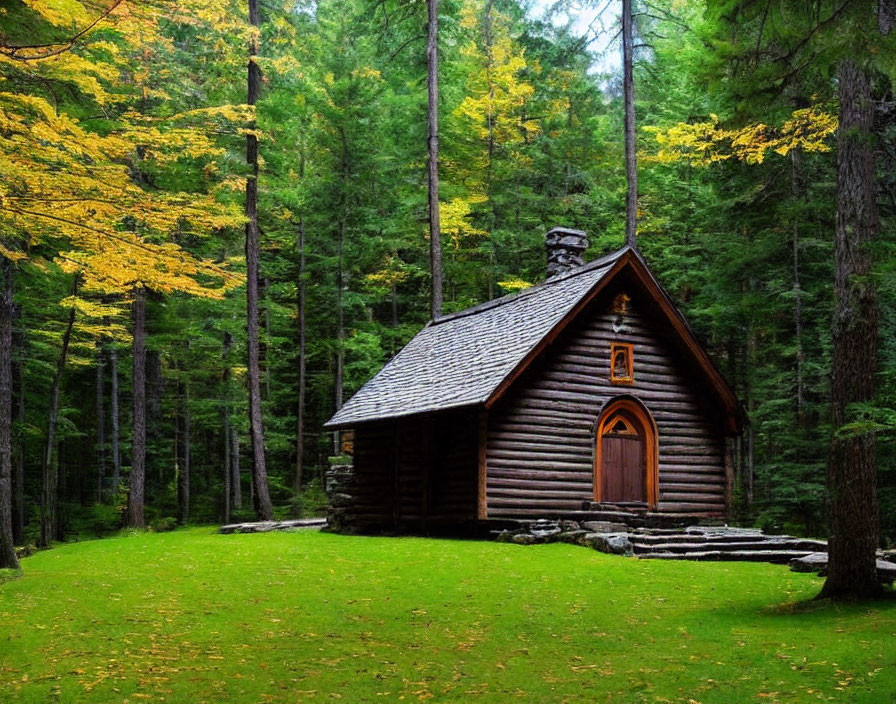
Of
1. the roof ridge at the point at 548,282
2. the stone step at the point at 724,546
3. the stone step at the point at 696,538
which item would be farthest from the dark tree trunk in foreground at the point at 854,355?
the roof ridge at the point at 548,282

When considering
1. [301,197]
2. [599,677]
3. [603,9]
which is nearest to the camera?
[599,677]

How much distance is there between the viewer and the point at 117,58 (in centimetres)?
2009

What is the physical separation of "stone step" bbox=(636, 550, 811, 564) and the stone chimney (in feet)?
32.7

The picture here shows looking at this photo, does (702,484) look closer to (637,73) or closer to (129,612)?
(129,612)

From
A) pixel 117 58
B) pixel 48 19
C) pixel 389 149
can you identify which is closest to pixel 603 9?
pixel 389 149

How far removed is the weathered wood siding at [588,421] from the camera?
18.8 metres

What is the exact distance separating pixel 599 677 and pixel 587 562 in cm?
740

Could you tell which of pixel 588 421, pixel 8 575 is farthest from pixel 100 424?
pixel 8 575

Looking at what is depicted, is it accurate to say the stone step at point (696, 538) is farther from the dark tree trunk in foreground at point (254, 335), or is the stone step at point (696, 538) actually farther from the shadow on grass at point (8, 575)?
the dark tree trunk in foreground at point (254, 335)

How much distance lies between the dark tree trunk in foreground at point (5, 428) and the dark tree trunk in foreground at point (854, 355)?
11.1 m

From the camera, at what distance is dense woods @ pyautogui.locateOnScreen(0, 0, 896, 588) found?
10.1m

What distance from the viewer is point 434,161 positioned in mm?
27969

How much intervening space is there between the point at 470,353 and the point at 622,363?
3.56 m

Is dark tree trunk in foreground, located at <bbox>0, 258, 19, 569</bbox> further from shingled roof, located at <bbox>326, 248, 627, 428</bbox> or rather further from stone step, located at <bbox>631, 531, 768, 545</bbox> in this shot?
stone step, located at <bbox>631, 531, 768, 545</bbox>
